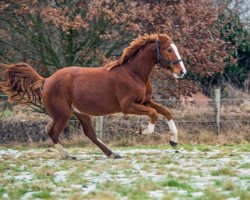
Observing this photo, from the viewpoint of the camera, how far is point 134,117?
18.1 metres

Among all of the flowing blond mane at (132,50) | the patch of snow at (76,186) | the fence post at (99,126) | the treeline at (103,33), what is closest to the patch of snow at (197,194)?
the patch of snow at (76,186)

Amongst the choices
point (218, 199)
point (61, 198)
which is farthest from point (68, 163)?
point (218, 199)

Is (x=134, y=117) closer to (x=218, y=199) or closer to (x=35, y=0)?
(x=35, y=0)

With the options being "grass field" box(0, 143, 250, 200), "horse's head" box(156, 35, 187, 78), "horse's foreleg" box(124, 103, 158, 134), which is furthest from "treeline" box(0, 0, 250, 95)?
"grass field" box(0, 143, 250, 200)

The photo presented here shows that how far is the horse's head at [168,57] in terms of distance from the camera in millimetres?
11945

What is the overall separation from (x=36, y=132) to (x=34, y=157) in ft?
21.4

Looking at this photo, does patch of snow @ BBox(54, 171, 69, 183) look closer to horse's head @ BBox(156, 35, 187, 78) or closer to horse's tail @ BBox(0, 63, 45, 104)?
horse's head @ BBox(156, 35, 187, 78)

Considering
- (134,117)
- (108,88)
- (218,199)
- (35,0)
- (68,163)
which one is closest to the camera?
(218,199)

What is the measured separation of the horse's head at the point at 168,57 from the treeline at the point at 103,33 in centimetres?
507

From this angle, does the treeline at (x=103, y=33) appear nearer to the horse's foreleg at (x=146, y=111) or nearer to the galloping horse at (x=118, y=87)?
the galloping horse at (x=118, y=87)

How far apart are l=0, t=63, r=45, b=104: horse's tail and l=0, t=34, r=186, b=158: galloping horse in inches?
16.3

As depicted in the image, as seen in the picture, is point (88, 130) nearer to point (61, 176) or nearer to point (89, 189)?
point (61, 176)

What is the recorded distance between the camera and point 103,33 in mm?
17984

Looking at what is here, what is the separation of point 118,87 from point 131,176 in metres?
3.41
